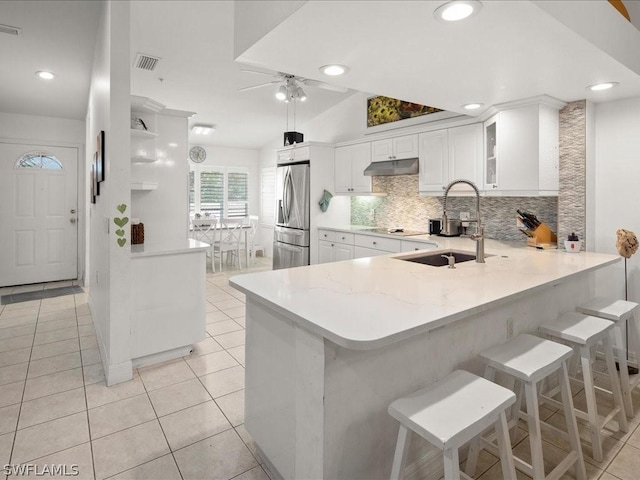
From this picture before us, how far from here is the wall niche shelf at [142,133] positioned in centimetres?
300

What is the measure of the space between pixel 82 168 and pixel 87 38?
3143mm

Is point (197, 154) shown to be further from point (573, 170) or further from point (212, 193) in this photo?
point (573, 170)

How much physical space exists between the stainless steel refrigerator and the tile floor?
2240mm

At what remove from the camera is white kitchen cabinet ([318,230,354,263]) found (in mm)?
4891

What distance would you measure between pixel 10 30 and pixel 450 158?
13.6ft

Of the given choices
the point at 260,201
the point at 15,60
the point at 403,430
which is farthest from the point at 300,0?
the point at 260,201

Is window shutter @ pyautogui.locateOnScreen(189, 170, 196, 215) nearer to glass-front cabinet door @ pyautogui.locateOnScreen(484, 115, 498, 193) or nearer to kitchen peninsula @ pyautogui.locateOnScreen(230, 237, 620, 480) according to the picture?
glass-front cabinet door @ pyautogui.locateOnScreen(484, 115, 498, 193)

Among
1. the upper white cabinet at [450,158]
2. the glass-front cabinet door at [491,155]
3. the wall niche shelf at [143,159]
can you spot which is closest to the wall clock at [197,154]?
the wall niche shelf at [143,159]

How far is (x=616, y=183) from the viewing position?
2.95 m

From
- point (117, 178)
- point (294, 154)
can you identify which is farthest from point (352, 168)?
point (117, 178)

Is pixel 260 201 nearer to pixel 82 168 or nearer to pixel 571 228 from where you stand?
pixel 82 168

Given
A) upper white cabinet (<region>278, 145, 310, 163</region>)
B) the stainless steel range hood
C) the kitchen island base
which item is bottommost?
the kitchen island base

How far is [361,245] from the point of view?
184 inches

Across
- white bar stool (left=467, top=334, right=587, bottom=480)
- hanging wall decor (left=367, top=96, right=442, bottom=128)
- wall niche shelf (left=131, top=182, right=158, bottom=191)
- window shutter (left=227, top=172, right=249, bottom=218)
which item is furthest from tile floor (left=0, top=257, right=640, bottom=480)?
window shutter (left=227, top=172, right=249, bottom=218)
